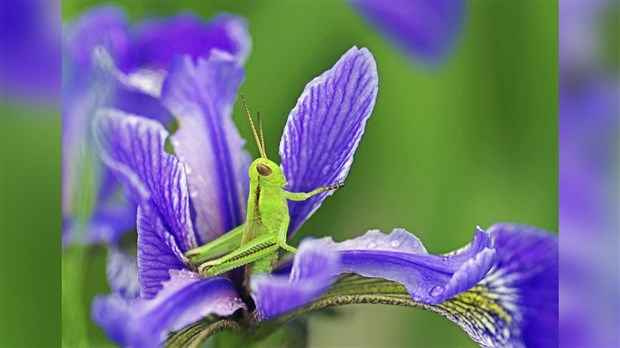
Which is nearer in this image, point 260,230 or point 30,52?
point 260,230

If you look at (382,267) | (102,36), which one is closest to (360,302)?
(382,267)

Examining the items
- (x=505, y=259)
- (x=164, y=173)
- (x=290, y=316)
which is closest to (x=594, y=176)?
(x=505, y=259)

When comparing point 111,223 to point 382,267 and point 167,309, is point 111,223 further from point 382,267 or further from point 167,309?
point 382,267

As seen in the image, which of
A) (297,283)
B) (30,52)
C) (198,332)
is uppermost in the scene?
(30,52)

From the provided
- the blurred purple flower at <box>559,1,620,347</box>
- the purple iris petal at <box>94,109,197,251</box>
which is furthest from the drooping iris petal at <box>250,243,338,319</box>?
→ the blurred purple flower at <box>559,1,620,347</box>

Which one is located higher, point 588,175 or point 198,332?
point 588,175

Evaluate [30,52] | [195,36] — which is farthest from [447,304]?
[30,52]

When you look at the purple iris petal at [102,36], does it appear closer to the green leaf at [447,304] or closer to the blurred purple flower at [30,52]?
the blurred purple flower at [30,52]
